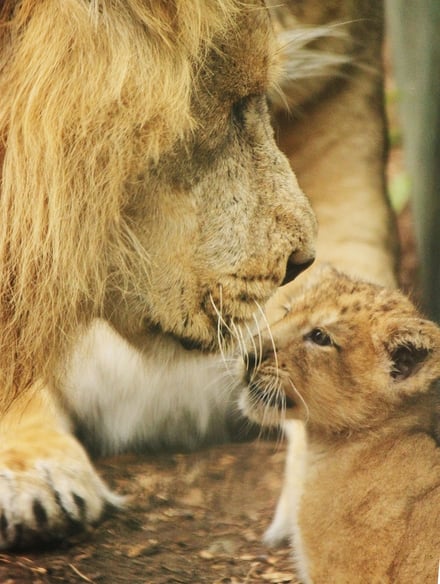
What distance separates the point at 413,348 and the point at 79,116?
29.6 inches

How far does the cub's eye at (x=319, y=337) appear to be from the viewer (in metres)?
1.83

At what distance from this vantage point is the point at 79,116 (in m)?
1.48

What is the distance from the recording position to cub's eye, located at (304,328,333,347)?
1.83 meters

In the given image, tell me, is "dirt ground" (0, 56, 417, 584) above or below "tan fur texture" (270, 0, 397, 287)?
below

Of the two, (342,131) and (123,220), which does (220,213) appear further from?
(342,131)

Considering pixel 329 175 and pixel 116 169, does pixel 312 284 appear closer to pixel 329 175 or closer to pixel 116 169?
pixel 329 175

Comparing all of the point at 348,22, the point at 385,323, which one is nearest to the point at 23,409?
the point at 385,323

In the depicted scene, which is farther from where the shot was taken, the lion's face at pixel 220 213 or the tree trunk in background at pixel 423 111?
the tree trunk in background at pixel 423 111

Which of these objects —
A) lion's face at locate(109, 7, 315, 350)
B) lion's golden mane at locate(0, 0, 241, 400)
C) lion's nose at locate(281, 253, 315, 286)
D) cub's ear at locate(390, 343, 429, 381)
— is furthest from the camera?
cub's ear at locate(390, 343, 429, 381)

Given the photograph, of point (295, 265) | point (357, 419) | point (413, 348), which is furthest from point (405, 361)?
point (295, 265)

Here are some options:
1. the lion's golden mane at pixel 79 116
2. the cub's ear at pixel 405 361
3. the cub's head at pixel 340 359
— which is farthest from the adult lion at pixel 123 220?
the cub's ear at pixel 405 361

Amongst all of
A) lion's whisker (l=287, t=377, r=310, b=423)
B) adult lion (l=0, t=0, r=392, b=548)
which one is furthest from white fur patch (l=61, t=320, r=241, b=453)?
lion's whisker (l=287, t=377, r=310, b=423)

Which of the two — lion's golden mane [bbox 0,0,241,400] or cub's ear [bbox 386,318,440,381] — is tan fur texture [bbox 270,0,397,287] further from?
lion's golden mane [bbox 0,0,241,400]

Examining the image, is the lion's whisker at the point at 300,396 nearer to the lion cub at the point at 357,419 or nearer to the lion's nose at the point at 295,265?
the lion cub at the point at 357,419
